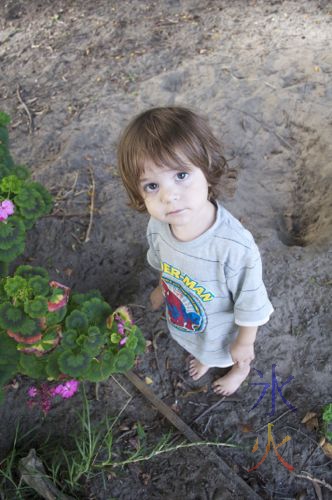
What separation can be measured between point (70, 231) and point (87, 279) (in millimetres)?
363

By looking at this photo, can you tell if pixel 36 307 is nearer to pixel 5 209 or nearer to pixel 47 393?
pixel 5 209

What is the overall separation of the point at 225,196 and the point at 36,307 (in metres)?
1.59

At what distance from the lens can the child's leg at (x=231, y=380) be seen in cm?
212

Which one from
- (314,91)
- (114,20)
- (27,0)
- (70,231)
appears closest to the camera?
(70,231)

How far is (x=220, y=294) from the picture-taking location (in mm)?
1738

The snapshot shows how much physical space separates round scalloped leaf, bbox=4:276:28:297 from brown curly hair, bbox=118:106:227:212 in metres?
0.50

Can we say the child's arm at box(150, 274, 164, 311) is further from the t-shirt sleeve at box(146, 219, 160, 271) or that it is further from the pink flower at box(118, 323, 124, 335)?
the pink flower at box(118, 323, 124, 335)

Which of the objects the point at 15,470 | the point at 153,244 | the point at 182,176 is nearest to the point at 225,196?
the point at 153,244

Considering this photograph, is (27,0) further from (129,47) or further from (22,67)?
(129,47)

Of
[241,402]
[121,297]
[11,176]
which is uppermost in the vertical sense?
[11,176]

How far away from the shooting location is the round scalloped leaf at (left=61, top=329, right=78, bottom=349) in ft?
4.73

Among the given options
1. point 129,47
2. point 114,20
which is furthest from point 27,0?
point 129,47

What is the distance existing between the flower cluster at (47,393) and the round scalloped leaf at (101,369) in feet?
2.07

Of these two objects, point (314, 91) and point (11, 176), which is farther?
point (314, 91)
